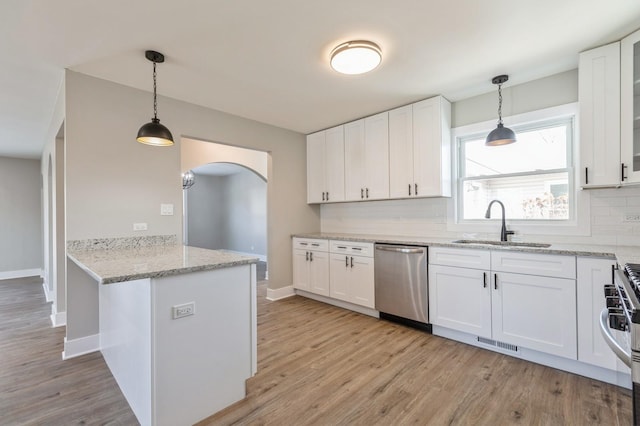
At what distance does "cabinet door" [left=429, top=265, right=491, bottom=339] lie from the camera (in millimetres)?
2648

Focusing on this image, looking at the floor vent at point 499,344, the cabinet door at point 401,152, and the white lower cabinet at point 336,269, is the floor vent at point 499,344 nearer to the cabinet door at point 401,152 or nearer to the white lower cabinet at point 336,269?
the white lower cabinet at point 336,269

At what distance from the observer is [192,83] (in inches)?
113

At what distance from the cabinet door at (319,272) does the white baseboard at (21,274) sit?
6.42 meters

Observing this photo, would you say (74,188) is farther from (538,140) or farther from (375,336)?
(538,140)

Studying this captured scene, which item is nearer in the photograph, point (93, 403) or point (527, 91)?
point (93, 403)

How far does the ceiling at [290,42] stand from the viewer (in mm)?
1866

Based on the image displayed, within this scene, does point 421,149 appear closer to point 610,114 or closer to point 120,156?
point 610,114

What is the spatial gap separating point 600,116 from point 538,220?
1.03 metres

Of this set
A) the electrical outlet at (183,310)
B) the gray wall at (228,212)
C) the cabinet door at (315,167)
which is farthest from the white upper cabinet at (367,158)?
the gray wall at (228,212)

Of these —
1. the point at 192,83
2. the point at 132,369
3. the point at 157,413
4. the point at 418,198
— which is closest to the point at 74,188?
the point at 192,83

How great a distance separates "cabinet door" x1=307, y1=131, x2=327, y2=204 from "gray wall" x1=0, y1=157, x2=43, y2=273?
618 cm

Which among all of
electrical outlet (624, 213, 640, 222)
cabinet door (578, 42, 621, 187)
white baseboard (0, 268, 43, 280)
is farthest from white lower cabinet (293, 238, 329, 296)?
white baseboard (0, 268, 43, 280)

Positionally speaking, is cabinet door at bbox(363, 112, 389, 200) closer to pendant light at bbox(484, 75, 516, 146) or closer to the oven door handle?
pendant light at bbox(484, 75, 516, 146)

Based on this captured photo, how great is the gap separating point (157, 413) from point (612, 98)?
3.86 meters
